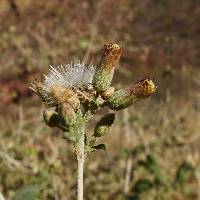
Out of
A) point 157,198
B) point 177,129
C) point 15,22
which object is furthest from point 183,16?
point 157,198

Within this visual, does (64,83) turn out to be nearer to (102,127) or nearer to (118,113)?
(102,127)

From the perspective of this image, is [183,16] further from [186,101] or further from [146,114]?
[146,114]

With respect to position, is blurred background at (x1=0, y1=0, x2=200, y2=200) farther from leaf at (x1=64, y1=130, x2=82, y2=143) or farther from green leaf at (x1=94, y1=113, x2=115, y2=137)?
leaf at (x1=64, y1=130, x2=82, y2=143)

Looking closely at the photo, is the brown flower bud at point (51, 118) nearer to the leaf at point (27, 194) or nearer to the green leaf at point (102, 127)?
the green leaf at point (102, 127)

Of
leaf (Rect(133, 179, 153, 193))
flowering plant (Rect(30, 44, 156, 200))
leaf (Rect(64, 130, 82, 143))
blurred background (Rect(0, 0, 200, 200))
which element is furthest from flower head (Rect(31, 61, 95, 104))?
leaf (Rect(133, 179, 153, 193))

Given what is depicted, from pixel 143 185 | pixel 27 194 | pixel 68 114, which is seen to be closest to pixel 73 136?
pixel 68 114

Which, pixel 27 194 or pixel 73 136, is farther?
pixel 27 194
